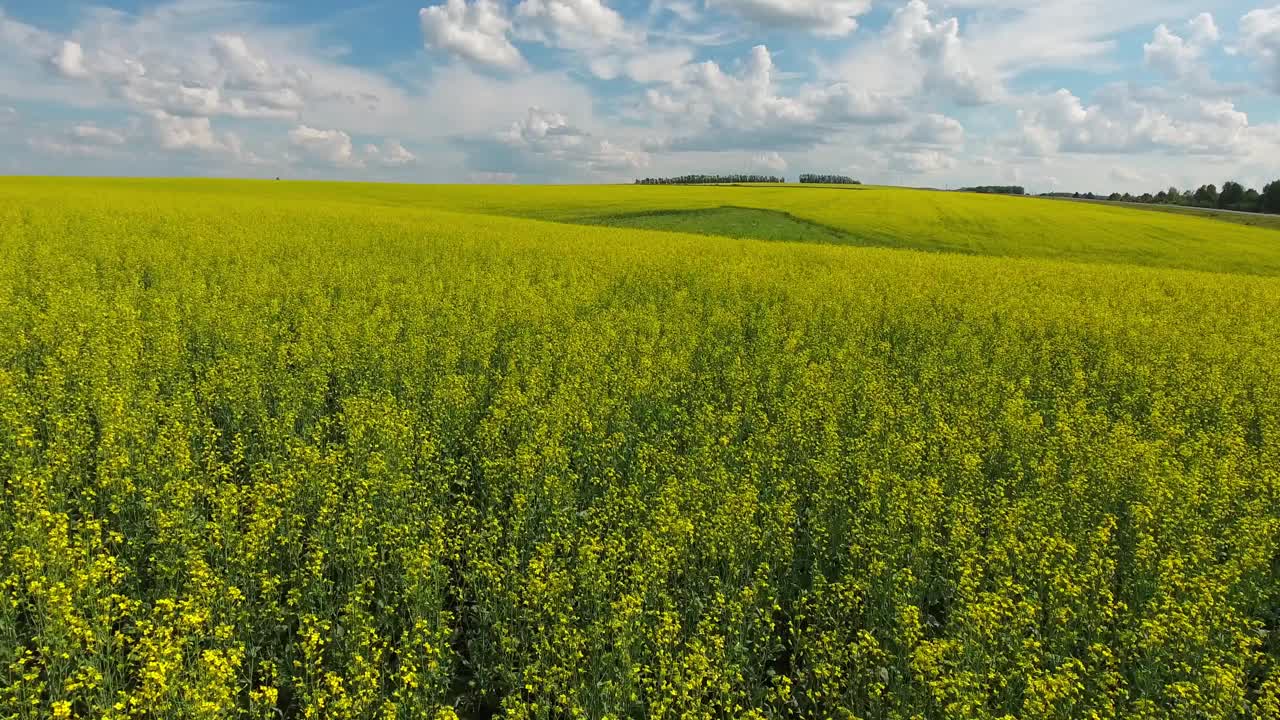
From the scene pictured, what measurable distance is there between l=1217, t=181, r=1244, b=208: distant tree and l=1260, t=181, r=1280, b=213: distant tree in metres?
7.22

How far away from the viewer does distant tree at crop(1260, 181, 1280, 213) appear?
264ft

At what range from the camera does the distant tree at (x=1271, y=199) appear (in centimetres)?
8038

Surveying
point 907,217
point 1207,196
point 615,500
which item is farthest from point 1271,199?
point 615,500

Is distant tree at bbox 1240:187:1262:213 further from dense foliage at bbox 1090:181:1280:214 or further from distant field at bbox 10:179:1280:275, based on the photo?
distant field at bbox 10:179:1280:275

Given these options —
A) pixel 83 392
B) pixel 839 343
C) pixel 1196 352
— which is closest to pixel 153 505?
pixel 83 392

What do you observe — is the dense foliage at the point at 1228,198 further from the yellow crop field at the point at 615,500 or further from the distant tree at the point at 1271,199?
the yellow crop field at the point at 615,500

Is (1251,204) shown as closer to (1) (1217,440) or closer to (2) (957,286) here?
(2) (957,286)

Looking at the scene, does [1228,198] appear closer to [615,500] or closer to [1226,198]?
[1226,198]

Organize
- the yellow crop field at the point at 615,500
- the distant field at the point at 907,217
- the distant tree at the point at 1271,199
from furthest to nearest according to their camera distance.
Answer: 1. the distant tree at the point at 1271,199
2. the distant field at the point at 907,217
3. the yellow crop field at the point at 615,500

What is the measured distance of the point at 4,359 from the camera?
1052 cm

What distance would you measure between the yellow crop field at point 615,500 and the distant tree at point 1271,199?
86644 millimetres

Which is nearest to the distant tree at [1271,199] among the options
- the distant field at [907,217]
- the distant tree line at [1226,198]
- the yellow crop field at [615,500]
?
the distant tree line at [1226,198]

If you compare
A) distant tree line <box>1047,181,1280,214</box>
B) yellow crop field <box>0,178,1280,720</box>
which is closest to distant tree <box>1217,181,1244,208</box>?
distant tree line <box>1047,181,1280,214</box>

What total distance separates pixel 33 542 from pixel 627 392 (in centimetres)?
720
